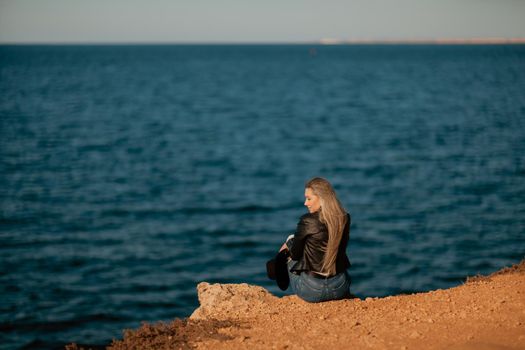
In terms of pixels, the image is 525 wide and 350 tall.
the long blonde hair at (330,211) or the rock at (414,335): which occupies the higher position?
the long blonde hair at (330,211)

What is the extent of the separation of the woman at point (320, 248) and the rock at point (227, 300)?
2.67ft

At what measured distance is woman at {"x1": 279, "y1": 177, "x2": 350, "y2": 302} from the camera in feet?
A: 27.8

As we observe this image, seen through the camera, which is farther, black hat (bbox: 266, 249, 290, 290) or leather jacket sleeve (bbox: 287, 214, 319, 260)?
black hat (bbox: 266, 249, 290, 290)

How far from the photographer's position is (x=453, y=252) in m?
20.9

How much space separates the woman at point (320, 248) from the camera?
8.46m

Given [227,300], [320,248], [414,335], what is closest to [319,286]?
[320,248]

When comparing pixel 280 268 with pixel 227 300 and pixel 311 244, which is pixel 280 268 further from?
pixel 227 300

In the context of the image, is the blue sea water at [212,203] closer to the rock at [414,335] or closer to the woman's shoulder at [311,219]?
the woman's shoulder at [311,219]

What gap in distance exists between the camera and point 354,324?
7914mm

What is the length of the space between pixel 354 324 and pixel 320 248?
1.22 m

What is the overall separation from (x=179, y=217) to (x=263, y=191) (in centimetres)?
610

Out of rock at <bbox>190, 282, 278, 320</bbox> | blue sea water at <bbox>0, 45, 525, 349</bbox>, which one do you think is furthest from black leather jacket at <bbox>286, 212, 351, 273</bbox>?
blue sea water at <bbox>0, 45, 525, 349</bbox>

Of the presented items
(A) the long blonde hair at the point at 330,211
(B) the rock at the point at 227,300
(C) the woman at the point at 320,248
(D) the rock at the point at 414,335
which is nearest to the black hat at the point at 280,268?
(C) the woman at the point at 320,248

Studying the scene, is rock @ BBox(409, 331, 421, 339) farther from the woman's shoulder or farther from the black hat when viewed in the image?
the black hat
